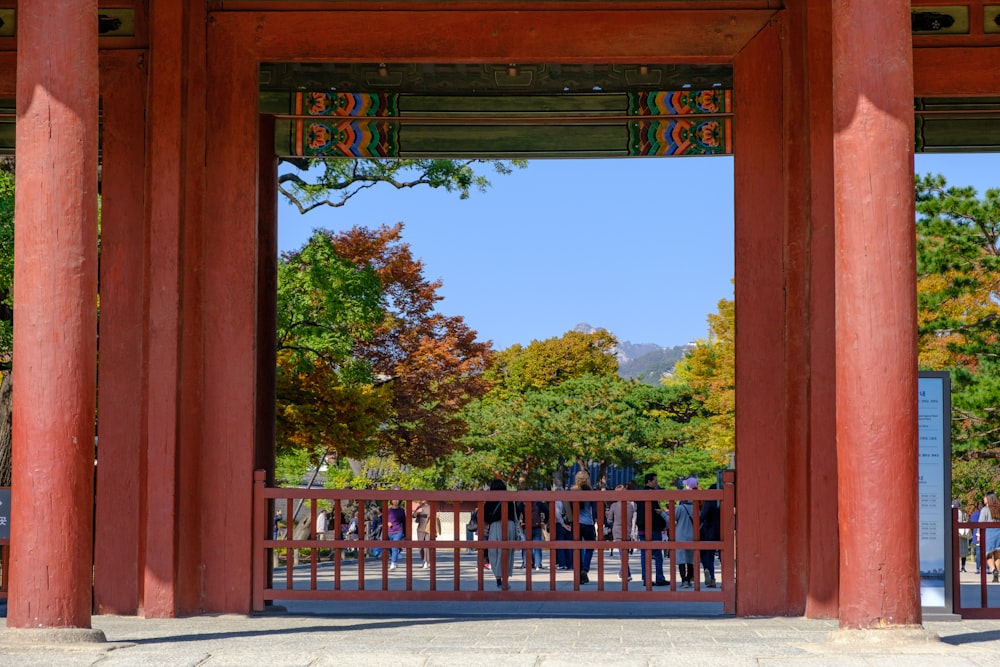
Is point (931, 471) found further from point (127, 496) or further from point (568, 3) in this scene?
point (127, 496)

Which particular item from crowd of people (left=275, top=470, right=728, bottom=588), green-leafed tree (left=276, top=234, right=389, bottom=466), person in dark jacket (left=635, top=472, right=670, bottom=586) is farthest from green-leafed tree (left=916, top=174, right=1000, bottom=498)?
green-leafed tree (left=276, top=234, right=389, bottom=466)

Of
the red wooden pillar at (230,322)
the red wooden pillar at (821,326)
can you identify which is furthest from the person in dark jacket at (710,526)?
the red wooden pillar at (230,322)

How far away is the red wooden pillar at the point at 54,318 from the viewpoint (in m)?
7.83

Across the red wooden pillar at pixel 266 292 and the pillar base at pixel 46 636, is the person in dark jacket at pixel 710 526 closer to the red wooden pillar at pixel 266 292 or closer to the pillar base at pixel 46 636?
the red wooden pillar at pixel 266 292

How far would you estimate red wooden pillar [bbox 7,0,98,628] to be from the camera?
7832mm

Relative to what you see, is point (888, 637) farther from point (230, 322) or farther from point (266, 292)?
point (266, 292)

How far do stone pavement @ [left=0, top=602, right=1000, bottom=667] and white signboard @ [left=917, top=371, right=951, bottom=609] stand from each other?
1.63 ft

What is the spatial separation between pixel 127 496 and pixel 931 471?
596 cm

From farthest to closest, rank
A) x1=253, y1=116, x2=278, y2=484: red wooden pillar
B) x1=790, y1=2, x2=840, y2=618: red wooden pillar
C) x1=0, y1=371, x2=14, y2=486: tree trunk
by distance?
x1=0, y1=371, x2=14, y2=486: tree trunk
x1=253, y1=116, x2=278, y2=484: red wooden pillar
x1=790, y1=2, x2=840, y2=618: red wooden pillar

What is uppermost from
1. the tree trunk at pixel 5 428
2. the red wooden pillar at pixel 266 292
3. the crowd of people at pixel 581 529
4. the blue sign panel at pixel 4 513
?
the red wooden pillar at pixel 266 292

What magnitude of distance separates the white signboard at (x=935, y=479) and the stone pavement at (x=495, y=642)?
1.63 feet

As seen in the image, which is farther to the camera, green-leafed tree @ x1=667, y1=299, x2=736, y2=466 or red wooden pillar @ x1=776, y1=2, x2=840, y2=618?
green-leafed tree @ x1=667, y1=299, x2=736, y2=466

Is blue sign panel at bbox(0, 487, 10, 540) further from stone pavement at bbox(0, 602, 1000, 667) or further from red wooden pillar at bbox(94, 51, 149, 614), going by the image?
stone pavement at bbox(0, 602, 1000, 667)

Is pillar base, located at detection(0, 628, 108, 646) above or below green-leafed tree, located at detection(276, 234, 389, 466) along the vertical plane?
below
